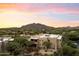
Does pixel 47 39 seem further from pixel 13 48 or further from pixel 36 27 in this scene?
pixel 13 48

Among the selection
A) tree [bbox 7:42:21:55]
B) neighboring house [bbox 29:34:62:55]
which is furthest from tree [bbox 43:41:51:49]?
tree [bbox 7:42:21:55]

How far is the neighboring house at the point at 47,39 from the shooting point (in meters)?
1.48

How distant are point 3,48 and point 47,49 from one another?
35 cm

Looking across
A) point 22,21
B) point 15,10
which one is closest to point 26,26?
point 22,21

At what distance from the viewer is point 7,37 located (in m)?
1.50

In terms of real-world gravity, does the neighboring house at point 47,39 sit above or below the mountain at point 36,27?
below

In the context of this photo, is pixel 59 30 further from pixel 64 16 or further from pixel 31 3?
pixel 31 3

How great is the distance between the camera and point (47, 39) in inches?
58.6

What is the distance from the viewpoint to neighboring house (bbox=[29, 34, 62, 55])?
1478 millimetres

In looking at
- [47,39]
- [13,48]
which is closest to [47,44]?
[47,39]

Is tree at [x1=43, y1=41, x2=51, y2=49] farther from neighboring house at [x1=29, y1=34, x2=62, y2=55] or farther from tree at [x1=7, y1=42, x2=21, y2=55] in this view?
tree at [x1=7, y1=42, x2=21, y2=55]

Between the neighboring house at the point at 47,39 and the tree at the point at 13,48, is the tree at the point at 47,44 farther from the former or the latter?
the tree at the point at 13,48

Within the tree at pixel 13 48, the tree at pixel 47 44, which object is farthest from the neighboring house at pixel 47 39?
the tree at pixel 13 48

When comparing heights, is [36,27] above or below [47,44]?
above
